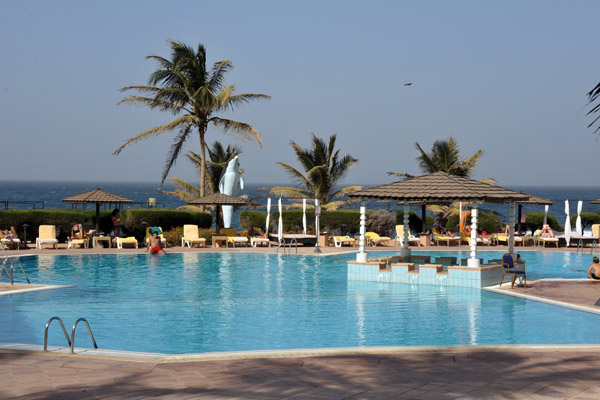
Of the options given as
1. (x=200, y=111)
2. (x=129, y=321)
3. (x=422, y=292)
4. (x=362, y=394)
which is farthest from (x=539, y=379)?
(x=200, y=111)

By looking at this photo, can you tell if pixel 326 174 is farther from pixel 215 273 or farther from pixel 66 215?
pixel 215 273

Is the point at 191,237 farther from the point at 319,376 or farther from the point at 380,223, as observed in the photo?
the point at 319,376

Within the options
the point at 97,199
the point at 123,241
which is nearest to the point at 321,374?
the point at 123,241

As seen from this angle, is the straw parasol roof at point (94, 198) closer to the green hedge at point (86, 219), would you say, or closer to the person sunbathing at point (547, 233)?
the green hedge at point (86, 219)

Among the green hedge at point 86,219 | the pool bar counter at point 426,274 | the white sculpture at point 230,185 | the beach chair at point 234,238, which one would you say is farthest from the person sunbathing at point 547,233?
the green hedge at point 86,219

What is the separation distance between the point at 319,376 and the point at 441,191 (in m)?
13.2

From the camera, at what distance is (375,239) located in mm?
33469

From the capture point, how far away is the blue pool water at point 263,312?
42.9ft

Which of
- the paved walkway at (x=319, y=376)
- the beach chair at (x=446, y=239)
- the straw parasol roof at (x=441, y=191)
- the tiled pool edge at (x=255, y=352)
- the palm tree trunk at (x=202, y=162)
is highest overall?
the palm tree trunk at (x=202, y=162)

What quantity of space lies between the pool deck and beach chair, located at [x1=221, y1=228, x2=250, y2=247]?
21351 mm

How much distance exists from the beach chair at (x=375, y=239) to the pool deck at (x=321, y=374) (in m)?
22.5

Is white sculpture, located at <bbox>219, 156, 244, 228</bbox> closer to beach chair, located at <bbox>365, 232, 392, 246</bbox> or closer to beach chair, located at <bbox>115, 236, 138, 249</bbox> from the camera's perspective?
beach chair, located at <bbox>115, 236, 138, 249</bbox>

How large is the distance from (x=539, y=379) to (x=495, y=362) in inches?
42.1

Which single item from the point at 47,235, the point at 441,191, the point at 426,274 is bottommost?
the point at 426,274
